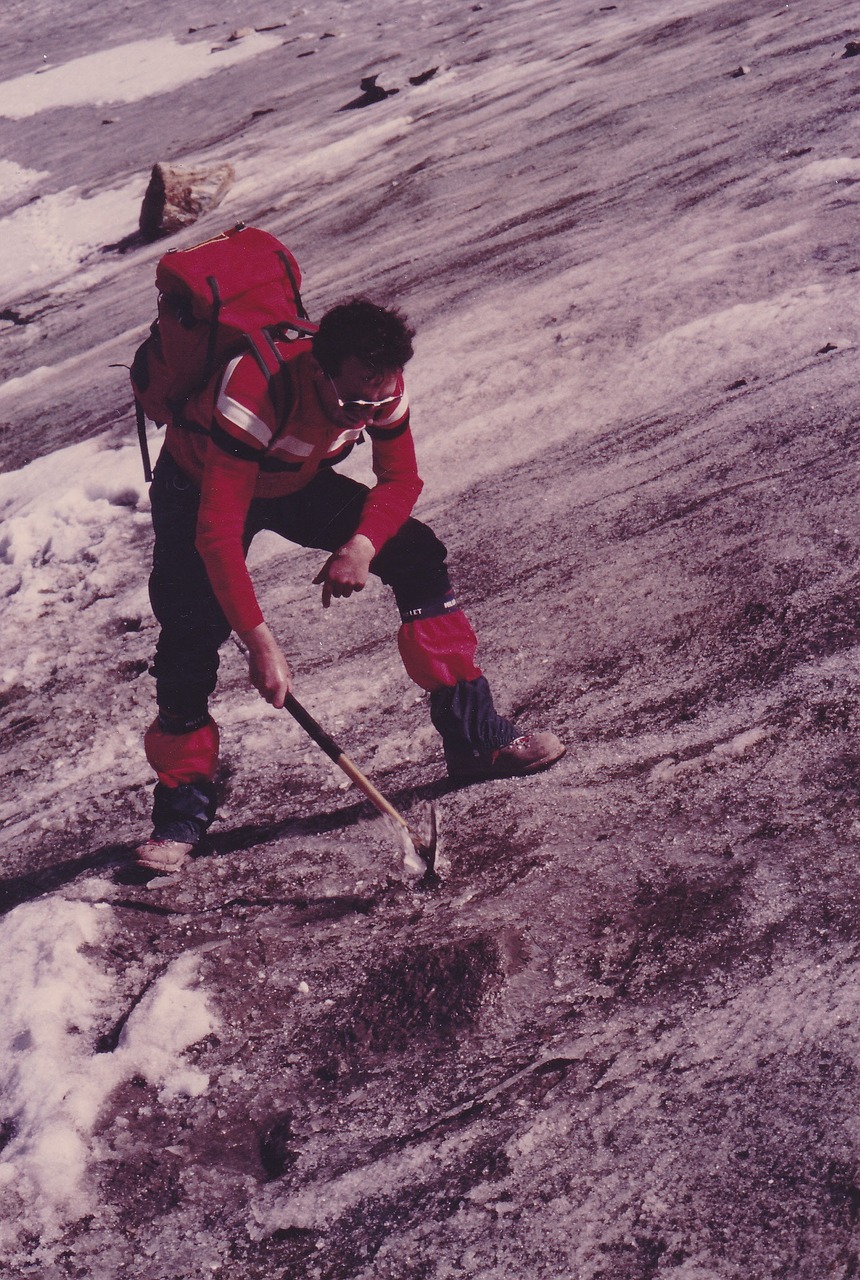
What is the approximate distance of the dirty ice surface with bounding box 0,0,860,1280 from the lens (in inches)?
80.7

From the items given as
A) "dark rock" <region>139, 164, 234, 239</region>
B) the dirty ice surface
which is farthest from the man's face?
"dark rock" <region>139, 164, 234, 239</region>

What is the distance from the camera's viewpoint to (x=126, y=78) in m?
15.0

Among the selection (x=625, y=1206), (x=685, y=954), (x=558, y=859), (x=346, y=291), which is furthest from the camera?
(x=346, y=291)

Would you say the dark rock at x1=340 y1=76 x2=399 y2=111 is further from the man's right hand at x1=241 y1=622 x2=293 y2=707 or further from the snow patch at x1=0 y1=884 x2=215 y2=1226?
the snow patch at x1=0 y1=884 x2=215 y2=1226

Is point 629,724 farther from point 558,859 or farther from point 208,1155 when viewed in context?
point 208,1155

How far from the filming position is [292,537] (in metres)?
2.80

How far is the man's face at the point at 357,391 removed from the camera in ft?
7.54

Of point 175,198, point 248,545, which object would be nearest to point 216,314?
point 248,545

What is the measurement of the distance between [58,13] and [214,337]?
2144 cm

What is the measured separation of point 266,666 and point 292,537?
49 cm

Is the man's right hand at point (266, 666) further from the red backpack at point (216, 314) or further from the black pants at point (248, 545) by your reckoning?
the red backpack at point (216, 314)

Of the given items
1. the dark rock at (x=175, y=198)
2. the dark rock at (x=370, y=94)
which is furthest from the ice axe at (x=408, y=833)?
the dark rock at (x=370, y=94)

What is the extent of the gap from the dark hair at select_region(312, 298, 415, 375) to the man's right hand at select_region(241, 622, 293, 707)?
638mm

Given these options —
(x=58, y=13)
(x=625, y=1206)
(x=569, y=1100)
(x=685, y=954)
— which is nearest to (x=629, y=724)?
(x=685, y=954)
